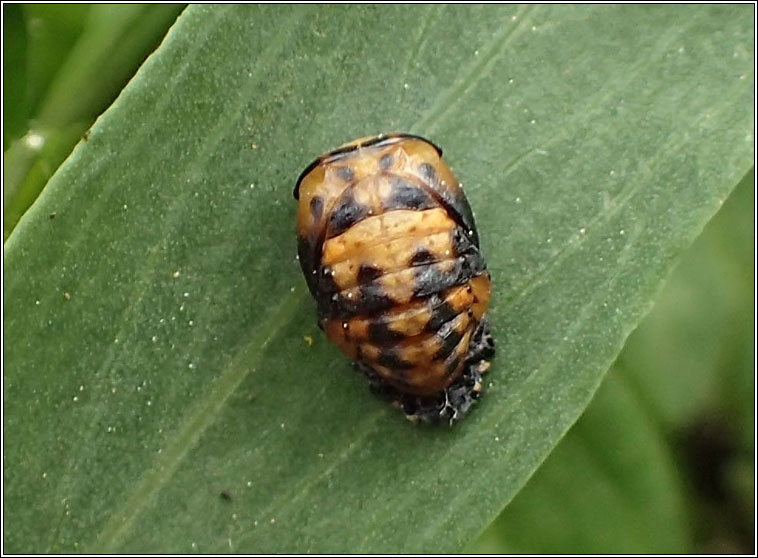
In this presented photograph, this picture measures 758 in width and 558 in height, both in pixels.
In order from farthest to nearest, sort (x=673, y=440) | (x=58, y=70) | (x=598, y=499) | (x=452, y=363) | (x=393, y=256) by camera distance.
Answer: (x=673, y=440)
(x=598, y=499)
(x=58, y=70)
(x=452, y=363)
(x=393, y=256)

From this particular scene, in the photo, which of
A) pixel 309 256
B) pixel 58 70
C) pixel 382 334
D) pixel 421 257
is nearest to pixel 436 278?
pixel 421 257

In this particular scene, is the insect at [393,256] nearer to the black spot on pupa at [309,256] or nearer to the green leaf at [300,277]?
the black spot on pupa at [309,256]

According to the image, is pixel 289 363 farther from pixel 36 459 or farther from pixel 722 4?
pixel 722 4

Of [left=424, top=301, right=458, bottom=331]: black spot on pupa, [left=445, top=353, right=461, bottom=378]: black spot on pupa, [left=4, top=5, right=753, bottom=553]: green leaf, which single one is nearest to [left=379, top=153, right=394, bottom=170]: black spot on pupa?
[left=4, top=5, right=753, bottom=553]: green leaf

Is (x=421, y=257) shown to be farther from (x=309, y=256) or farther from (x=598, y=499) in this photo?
(x=598, y=499)

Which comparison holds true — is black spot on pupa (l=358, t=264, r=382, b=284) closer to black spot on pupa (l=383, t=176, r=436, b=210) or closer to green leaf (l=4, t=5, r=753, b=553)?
black spot on pupa (l=383, t=176, r=436, b=210)

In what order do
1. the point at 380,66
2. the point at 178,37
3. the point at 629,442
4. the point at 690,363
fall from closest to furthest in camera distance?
the point at 178,37 → the point at 380,66 → the point at 629,442 → the point at 690,363

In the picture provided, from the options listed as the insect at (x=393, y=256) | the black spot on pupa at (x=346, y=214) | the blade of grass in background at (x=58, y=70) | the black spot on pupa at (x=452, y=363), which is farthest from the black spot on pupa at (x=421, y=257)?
the blade of grass in background at (x=58, y=70)

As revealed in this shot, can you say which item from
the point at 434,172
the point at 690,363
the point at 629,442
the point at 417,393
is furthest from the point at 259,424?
the point at 690,363
